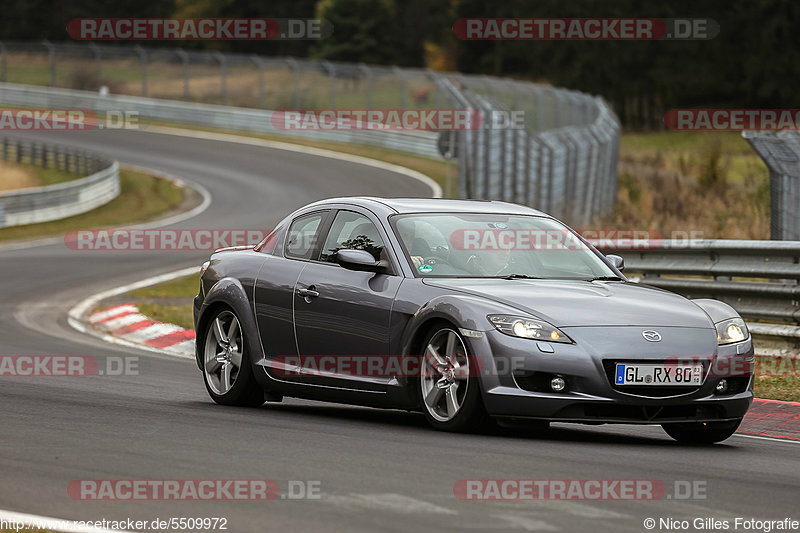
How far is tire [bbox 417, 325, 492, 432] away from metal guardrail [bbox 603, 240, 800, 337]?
5196 mm

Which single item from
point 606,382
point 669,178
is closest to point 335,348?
point 606,382

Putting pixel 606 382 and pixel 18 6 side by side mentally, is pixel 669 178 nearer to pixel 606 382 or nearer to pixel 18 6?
pixel 606 382

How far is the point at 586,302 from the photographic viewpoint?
8.62 m

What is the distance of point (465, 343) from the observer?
845 centimetres

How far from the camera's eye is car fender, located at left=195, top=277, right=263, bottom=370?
1026 centimetres

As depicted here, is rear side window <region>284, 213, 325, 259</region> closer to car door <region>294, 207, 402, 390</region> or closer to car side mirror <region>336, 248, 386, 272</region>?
car door <region>294, 207, 402, 390</region>

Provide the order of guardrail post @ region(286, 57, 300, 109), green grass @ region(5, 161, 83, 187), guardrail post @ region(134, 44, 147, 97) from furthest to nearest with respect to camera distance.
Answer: guardrail post @ region(134, 44, 147, 97) < guardrail post @ region(286, 57, 300, 109) < green grass @ region(5, 161, 83, 187)

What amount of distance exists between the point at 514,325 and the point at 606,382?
607mm

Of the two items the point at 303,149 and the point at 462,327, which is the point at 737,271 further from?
the point at 303,149

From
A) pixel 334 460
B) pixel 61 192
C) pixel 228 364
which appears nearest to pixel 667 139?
pixel 61 192

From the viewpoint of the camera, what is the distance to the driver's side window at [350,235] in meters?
9.66

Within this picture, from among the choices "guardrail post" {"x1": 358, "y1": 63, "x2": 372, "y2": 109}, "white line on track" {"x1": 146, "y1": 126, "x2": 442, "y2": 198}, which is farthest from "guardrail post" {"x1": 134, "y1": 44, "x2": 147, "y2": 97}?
"guardrail post" {"x1": 358, "y1": 63, "x2": 372, "y2": 109}

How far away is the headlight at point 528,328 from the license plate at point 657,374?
0.35m

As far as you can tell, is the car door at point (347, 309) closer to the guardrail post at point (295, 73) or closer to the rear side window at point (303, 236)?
the rear side window at point (303, 236)
